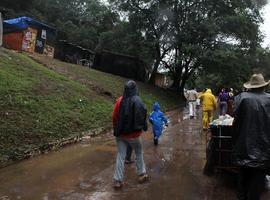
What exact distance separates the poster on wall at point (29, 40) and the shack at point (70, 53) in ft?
28.5

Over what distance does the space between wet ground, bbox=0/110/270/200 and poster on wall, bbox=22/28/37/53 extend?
1636 centimetres

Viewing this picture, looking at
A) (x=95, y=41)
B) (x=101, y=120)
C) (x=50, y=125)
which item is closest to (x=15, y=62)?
(x=101, y=120)

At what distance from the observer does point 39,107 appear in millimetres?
13508

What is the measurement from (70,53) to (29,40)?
10353mm

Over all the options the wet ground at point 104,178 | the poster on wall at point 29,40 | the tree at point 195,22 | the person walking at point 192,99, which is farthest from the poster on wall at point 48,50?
the wet ground at point 104,178

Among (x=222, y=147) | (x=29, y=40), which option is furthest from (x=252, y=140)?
(x=29, y=40)

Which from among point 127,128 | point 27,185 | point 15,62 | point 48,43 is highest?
point 48,43

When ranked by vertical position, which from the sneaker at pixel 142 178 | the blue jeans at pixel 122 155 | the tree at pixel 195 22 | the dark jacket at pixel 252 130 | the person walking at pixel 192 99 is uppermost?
the tree at pixel 195 22

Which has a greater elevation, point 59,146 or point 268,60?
point 268,60

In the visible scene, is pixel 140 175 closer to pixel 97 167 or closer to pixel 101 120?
pixel 97 167

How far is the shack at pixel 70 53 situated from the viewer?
37031 mm

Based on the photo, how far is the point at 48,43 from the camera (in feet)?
99.3

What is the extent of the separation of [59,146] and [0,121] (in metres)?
1.69

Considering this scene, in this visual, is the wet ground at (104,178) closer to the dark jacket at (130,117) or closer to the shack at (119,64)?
the dark jacket at (130,117)
